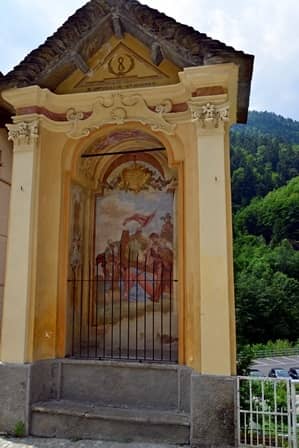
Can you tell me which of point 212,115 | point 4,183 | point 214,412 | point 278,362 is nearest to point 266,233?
point 278,362

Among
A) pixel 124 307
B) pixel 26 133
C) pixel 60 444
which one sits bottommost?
pixel 60 444

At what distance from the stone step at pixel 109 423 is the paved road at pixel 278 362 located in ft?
116

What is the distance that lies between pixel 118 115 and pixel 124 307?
3.70m

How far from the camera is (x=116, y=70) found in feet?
25.2

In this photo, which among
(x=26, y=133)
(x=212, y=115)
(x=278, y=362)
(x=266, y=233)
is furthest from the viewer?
(x=266, y=233)

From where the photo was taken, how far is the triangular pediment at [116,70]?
7.52m

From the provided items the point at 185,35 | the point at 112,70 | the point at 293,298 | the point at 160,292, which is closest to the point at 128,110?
the point at 112,70

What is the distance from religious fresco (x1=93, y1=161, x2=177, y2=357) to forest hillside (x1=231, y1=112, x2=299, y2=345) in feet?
157

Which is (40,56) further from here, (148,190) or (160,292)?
(160,292)

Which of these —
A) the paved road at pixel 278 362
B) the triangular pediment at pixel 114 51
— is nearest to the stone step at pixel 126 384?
the triangular pediment at pixel 114 51

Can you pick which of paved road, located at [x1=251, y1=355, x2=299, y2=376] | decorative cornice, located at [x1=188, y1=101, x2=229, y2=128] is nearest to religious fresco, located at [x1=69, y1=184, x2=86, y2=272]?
decorative cornice, located at [x1=188, y1=101, x2=229, y2=128]

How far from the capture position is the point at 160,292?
8.19 meters

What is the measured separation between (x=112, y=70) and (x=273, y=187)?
9623 centimetres

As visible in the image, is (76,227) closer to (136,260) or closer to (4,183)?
(136,260)
